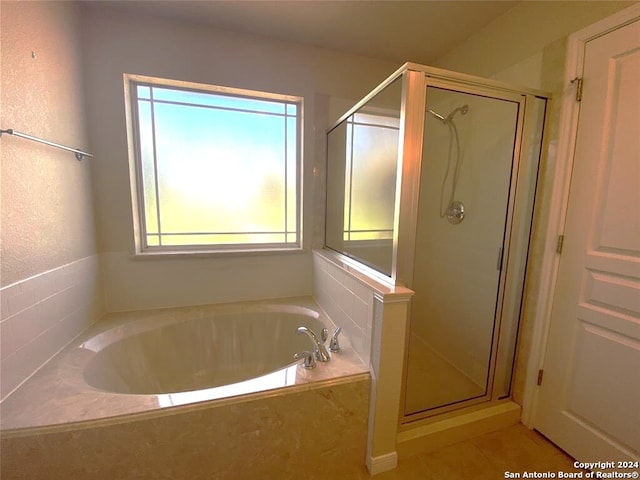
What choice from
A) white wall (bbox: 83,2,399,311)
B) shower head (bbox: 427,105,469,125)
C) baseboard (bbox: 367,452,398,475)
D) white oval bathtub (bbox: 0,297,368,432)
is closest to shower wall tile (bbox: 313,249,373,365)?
white oval bathtub (bbox: 0,297,368,432)

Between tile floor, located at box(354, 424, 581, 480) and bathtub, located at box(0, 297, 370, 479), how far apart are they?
29 centimetres

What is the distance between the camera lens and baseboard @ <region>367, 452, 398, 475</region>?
128 centimetres

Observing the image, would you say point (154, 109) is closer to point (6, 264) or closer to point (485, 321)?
point (6, 264)

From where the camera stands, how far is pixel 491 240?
1615mm

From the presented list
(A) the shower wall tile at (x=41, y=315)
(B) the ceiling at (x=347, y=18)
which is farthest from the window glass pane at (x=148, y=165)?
(B) the ceiling at (x=347, y=18)

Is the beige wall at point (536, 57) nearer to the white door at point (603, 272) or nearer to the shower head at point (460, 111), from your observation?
the white door at point (603, 272)

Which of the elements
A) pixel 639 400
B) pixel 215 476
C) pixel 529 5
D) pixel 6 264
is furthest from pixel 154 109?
pixel 639 400

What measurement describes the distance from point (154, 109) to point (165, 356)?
1.69m

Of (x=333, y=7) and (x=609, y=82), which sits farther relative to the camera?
(x=333, y=7)

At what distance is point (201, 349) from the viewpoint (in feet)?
6.17

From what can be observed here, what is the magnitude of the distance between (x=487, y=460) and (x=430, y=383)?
0.41m

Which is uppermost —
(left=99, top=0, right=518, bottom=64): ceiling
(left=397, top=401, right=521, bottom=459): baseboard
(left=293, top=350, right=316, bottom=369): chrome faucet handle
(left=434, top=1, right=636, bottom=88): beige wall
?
(left=99, top=0, right=518, bottom=64): ceiling

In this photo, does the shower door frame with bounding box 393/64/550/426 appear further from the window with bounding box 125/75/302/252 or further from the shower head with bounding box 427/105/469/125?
the window with bounding box 125/75/302/252

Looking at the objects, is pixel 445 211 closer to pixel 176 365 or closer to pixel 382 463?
pixel 382 463
